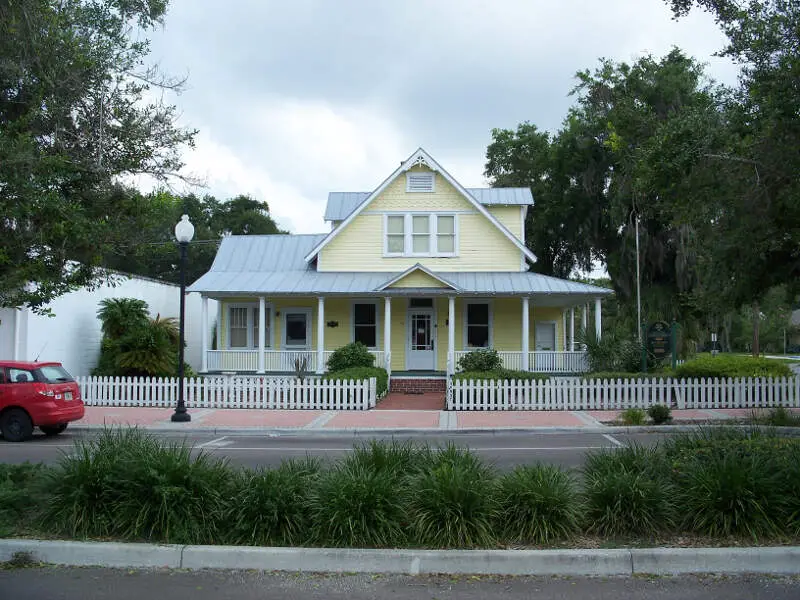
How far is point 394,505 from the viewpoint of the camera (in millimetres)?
6461

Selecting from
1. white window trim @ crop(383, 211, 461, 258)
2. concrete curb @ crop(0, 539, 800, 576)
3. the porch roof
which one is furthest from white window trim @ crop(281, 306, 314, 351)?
concrete curb @ crop(0, 539, 800, 576)

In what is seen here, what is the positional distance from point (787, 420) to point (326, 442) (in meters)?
9.89

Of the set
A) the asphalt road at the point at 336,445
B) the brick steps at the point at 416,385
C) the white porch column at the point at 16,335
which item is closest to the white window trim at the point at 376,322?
the brick steps at the point at 416,385

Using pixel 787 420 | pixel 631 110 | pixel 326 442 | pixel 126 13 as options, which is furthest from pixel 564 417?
pixel 126 13

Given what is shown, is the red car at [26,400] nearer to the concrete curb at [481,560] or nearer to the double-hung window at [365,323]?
the concrete curb at [481,560]

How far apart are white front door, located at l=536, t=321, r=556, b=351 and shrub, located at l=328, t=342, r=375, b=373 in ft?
26.1

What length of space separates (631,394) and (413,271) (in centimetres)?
885

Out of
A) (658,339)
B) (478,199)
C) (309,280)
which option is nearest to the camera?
(658,339)

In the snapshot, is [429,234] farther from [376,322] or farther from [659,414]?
[659,414]

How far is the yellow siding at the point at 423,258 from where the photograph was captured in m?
28.1

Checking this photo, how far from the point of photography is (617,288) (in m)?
38.9

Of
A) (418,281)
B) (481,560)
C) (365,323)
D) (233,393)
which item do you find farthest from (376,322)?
(481,560)

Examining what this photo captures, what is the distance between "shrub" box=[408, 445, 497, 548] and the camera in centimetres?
628

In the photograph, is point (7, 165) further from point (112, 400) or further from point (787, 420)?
point (787, 420)
